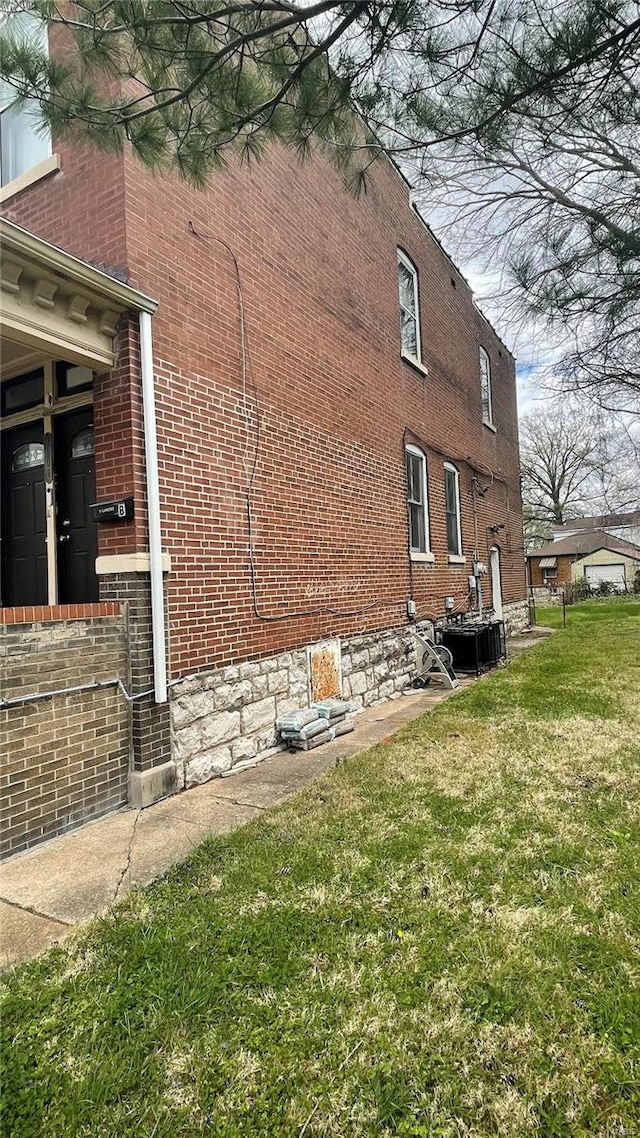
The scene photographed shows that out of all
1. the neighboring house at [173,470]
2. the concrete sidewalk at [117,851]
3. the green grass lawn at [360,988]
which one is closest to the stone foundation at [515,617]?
the neighboring house at [173,470]

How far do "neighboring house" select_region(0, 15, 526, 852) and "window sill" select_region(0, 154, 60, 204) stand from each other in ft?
0.08

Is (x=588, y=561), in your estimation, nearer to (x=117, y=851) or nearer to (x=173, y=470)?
(x=173, y=470)

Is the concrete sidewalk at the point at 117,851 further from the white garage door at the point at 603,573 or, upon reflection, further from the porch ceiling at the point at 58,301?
the white garage door at the point at 603,573

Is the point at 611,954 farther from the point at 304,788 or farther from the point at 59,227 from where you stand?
the point at 59,227

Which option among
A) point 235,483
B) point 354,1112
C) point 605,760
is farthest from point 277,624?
point 354,1112

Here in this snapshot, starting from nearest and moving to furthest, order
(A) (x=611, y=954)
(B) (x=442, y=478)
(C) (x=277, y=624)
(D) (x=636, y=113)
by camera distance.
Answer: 1. (A) (x=611, y=954)
2. (D) (x=636, y=113)
3. (C) (x=277, y=624)
4. (B) (x=442, y=478)

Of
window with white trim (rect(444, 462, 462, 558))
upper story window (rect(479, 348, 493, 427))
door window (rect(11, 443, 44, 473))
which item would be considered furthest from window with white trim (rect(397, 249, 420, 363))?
door window (rect(11, 443, 44, 473))

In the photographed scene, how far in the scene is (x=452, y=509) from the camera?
37.1ft

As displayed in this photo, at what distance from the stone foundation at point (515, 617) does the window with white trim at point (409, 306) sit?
7.14m

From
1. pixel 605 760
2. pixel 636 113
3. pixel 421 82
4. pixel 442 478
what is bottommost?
pixel 605 760

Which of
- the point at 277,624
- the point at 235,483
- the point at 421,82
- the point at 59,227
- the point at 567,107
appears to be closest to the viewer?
the point at 421,82

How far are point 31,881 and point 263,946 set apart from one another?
1.38m

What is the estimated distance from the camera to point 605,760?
462 centimetres

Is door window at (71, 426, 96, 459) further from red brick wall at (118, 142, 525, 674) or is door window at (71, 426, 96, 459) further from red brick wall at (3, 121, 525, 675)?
red brick wall at (118, 142, 525, 674)
